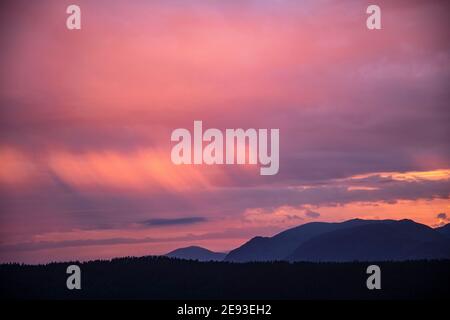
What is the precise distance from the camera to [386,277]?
5466 cm

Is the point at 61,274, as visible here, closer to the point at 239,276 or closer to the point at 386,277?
the point at 239,276
